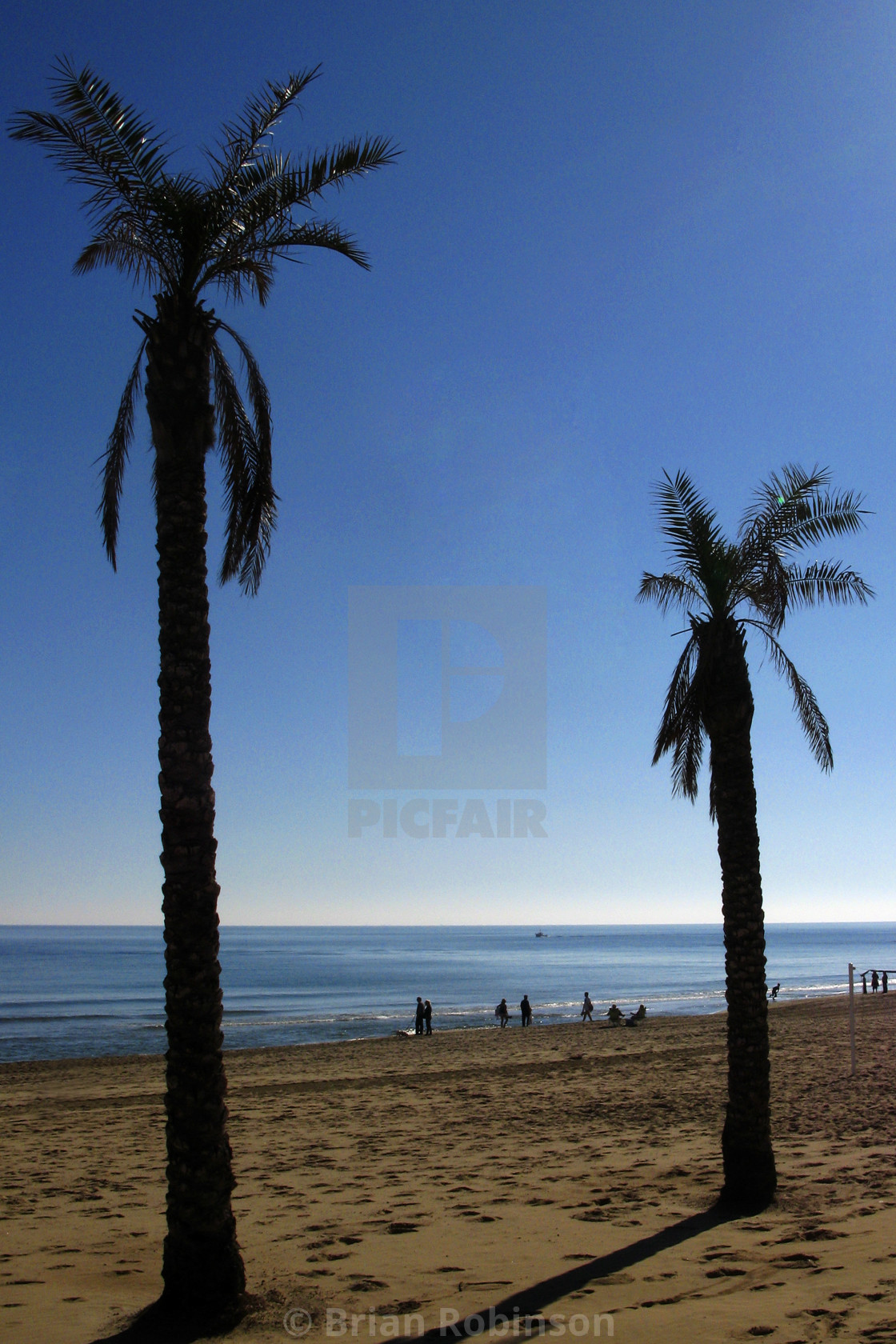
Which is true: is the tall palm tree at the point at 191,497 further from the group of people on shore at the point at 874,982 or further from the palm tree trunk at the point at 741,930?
the group of people on shore at the point at 874,982

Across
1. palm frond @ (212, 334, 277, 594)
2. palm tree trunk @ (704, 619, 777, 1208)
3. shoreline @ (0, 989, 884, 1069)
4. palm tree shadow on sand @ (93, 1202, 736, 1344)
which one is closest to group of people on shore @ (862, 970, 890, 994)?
shoreline @ (0, 989, 884, 1069)

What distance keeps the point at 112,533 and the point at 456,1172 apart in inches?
326

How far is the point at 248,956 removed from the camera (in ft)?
397

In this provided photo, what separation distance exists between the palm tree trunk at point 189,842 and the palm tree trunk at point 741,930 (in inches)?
196

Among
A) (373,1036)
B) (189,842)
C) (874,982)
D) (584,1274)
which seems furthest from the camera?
(874,982)

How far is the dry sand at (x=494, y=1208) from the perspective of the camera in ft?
20.8

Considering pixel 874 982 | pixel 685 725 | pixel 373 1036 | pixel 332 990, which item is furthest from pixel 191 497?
pixel 332 990

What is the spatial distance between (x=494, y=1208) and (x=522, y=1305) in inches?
112

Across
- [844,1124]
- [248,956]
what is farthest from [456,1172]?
[248,956]

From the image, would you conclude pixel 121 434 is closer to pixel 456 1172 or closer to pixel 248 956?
pixel 456 1172

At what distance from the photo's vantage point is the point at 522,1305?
6.46m

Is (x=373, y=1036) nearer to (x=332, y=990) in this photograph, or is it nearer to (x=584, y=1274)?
(x=584, y=1274)

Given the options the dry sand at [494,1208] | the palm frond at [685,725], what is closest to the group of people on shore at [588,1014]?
the dry sand at [494,1208]

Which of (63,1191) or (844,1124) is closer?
(63,1191)
